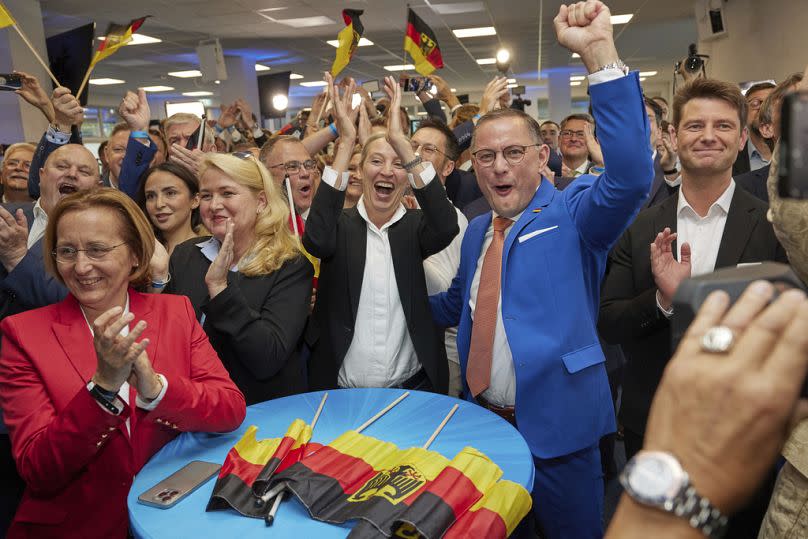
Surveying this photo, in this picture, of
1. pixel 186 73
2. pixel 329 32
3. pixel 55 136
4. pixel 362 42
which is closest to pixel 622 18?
pixel 362 42

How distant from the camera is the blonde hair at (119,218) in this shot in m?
1.77

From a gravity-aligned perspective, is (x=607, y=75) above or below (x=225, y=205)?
above

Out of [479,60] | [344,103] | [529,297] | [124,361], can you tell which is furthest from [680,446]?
[479,60]

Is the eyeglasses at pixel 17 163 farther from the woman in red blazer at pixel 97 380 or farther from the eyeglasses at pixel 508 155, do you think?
the eyeglasses at pixel 508 155

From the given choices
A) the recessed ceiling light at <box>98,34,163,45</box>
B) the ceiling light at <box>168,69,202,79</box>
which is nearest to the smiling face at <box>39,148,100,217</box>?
the recessed ceiling light at <box>98,34,163,45</box>

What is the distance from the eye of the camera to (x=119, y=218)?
1.81 m

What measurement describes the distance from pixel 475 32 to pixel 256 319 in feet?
32.5

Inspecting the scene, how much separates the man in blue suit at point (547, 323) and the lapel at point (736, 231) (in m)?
0.43

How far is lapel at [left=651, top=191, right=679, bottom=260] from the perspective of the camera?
2.20 m

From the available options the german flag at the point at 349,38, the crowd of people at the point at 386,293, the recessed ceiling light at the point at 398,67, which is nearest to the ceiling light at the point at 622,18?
the recessed ceiling light at the point at 398,67

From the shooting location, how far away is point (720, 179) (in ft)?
7.07

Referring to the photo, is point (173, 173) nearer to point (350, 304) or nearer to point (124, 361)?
point (350, 304)

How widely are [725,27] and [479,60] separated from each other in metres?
6.32

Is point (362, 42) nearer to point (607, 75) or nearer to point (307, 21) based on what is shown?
point (307, 21)
